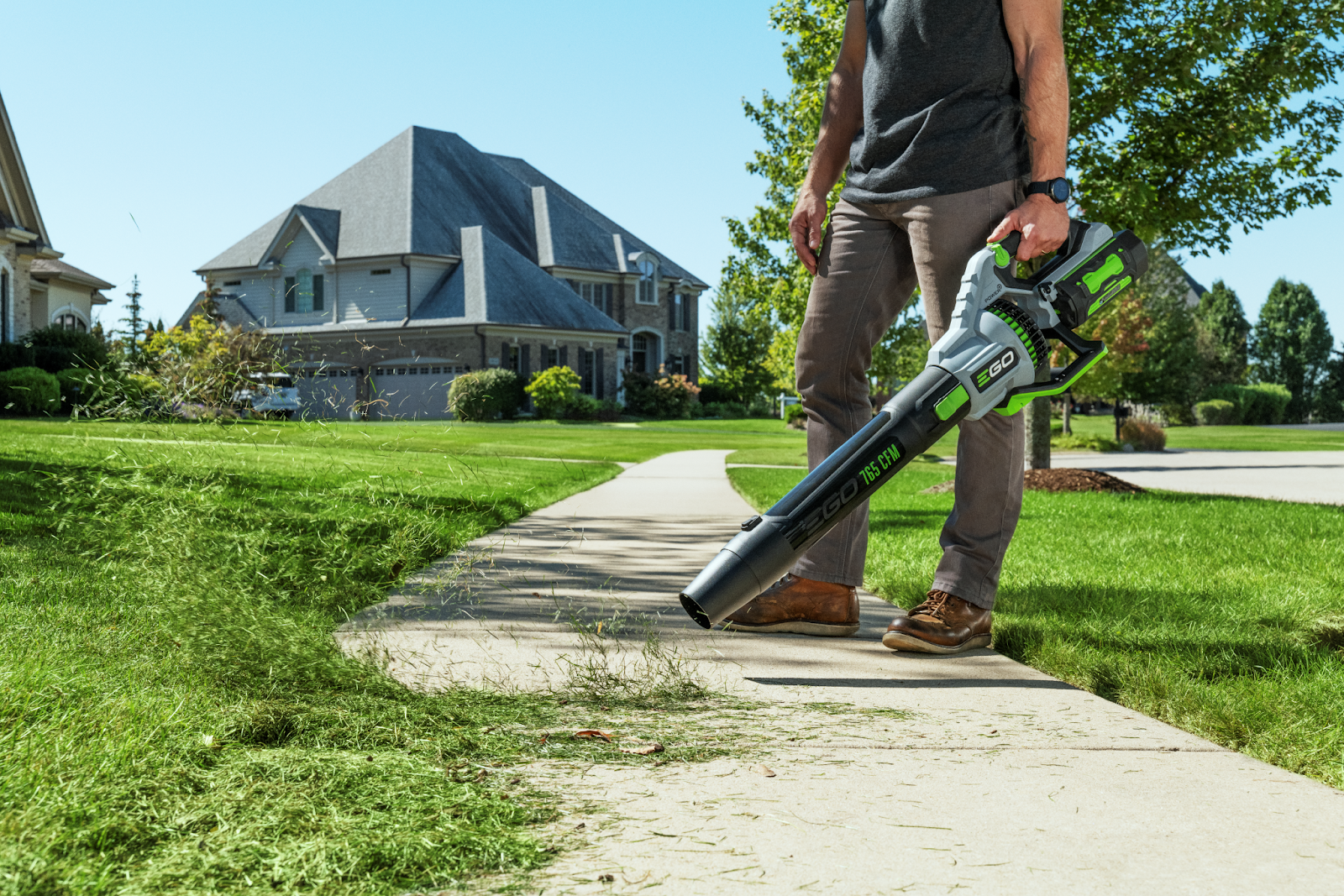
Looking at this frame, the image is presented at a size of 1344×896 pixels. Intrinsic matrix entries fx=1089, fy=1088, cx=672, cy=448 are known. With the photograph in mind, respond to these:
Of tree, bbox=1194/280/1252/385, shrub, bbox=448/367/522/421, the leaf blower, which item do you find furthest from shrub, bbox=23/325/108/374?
tree, bbox=1194/280/1252/385

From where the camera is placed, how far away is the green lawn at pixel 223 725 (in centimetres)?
164

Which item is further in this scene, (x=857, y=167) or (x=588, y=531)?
(x=588, y=531)

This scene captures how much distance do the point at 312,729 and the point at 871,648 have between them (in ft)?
6.15

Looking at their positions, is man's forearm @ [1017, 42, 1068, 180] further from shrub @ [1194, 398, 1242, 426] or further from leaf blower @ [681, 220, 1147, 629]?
shrub @ [1194, 398, 1242, 426]

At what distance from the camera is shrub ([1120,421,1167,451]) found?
26203mm

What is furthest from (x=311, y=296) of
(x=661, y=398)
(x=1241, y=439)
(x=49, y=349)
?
(x=1241, y=439)

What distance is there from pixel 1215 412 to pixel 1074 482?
127 ft

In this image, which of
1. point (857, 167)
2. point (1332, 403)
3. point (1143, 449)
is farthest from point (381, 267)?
point (1332, 403)

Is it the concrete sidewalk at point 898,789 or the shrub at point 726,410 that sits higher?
the shrub at point 726,410

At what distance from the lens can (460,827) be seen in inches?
70.7

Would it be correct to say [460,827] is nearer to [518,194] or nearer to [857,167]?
[857,167]

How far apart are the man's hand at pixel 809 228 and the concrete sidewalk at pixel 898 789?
134 cm

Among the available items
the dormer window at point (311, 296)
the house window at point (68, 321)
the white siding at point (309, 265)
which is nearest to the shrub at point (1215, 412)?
the white siding at point (309, 265)

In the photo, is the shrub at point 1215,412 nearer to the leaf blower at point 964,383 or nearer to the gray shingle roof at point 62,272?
the gray shingle roof at point 62,272
